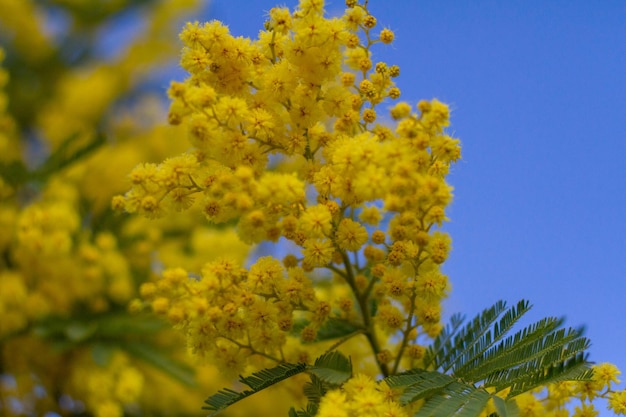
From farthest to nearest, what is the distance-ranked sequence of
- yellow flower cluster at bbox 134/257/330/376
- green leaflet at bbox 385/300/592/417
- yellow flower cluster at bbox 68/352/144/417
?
yellow flower cluster at bbox 68/352/144/417
yellow flower cluster at bbox 134/257/330/376
green leaflet at bbox 385/300/592/417

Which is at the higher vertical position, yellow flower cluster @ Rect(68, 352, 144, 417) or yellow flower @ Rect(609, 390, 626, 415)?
yellow flower cluster @ Rect(68, 352, 144, 417)

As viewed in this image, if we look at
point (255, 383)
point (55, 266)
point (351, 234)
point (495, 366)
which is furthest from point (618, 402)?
point (55, 266)

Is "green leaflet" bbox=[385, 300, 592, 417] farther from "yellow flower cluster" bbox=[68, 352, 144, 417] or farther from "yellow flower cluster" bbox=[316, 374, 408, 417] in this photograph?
"yellow flower cluster" bbox=[68, 352, 144, 417]

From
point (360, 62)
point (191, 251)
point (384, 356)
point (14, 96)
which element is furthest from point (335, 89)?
point (14, 96)

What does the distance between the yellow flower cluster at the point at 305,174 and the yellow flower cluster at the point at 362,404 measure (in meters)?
0.30

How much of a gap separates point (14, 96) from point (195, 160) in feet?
20.9

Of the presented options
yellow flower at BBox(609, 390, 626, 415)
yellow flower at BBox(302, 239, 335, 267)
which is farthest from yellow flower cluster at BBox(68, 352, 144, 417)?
yellow flower at BBox(609, 390, 626, 415)

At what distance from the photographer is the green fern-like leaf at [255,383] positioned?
205cm

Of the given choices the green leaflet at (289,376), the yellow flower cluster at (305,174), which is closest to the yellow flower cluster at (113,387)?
the yellow flower cluster at (305,174)

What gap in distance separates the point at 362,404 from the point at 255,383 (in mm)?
379

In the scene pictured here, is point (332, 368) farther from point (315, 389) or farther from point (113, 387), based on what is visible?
point (113, 387)

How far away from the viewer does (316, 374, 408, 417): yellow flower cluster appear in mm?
1837

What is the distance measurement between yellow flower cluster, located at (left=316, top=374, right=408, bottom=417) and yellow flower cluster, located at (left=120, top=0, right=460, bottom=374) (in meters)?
0.30

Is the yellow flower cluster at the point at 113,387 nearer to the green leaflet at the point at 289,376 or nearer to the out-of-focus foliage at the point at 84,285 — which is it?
the out-of-focus foliage at the point at 84,285
